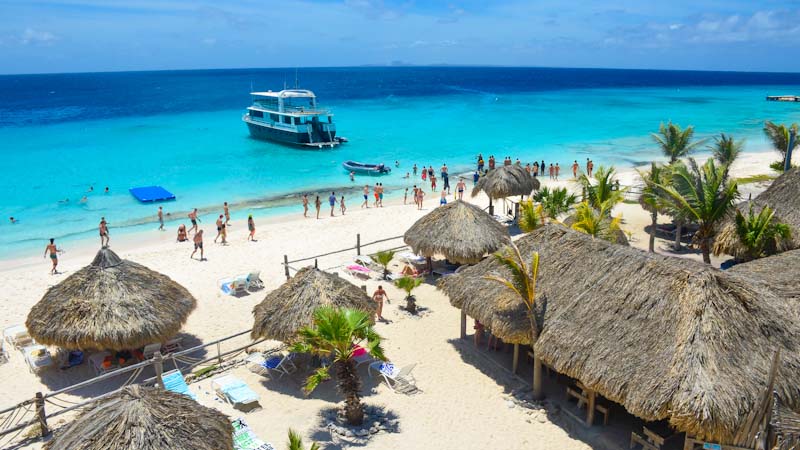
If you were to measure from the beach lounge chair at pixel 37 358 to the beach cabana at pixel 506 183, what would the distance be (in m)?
13.8

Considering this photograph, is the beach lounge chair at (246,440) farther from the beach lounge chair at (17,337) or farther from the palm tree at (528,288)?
the beach lounge chair at (17,337)

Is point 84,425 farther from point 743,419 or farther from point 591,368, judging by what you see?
point 743,419

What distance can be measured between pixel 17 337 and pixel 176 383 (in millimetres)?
4748

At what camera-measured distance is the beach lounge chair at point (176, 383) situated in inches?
407

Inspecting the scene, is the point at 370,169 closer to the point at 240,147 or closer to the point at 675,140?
the point at 240,147

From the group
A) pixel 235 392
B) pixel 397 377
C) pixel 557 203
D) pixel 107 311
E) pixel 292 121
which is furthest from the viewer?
pixel 292 121

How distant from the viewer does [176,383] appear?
34.5 feet

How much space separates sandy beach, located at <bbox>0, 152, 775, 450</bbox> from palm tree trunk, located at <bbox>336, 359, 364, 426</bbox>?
53 centimetres

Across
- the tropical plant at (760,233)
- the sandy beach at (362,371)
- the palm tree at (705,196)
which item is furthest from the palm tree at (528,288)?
the tropical plant at (760,233)

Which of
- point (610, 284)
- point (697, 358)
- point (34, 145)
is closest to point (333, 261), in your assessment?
point (610, 284)

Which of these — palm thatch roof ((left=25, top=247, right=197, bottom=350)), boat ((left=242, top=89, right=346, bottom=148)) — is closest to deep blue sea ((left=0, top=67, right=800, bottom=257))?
boat ((left=242, top=89, right=346, bottom=148))

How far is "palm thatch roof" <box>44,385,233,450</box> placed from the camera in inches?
277

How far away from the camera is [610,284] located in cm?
948

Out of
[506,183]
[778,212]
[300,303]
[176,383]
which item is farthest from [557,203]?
[176,383]
